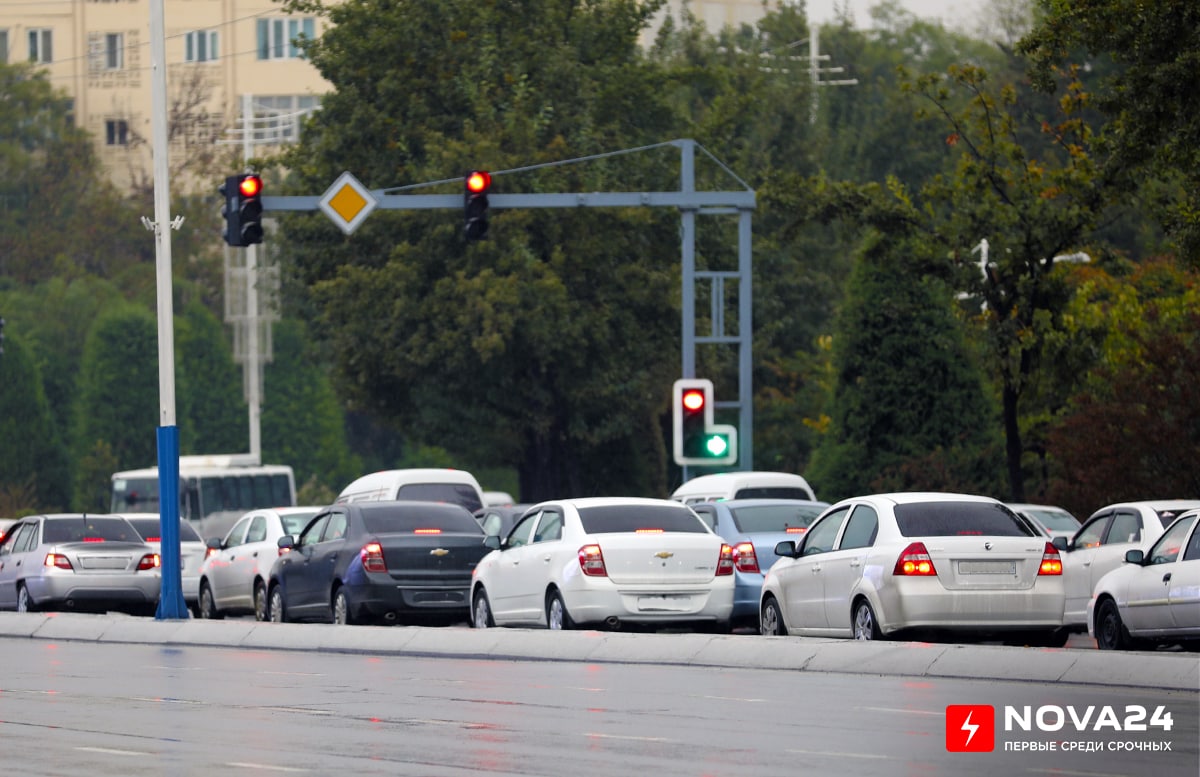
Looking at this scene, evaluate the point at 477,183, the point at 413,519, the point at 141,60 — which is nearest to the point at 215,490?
the point at 477,183

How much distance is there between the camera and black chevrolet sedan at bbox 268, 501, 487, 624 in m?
25.8

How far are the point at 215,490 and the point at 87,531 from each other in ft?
95.6

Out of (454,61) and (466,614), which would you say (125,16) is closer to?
(454,61)

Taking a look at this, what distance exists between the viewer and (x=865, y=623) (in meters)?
20.4

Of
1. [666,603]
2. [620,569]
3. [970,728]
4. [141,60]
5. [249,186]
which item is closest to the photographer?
[970,728]

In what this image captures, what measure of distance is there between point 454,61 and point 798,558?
103 ft

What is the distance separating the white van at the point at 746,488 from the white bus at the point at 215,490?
28271 mm


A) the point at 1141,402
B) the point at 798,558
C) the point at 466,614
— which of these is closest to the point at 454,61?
the point at 1141,402

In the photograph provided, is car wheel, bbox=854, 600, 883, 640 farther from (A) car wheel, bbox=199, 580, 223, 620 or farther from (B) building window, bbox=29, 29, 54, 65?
(B) building window, bbox=29, 29, 54, 65

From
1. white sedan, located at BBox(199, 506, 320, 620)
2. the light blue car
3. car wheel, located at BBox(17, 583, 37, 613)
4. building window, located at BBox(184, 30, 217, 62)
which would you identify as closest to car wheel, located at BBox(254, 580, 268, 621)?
white sedan, located at BBox(199, 506, 320, 620)

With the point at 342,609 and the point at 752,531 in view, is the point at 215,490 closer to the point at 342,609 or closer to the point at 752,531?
the point at 342,609

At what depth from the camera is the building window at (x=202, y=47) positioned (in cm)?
10981

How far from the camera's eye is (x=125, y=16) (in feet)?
365

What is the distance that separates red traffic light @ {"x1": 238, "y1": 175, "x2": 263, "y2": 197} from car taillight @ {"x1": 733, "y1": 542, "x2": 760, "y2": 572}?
856cm
